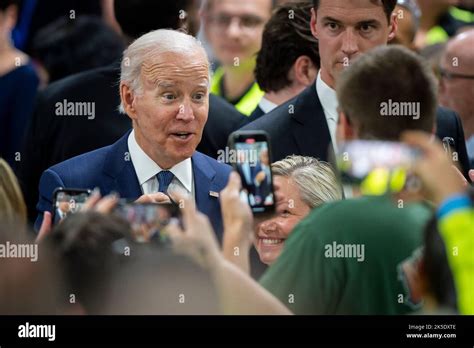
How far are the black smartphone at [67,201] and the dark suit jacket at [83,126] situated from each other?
0.46 m

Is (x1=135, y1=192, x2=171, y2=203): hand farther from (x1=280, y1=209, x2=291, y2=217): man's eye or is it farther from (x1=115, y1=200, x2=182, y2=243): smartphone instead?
(x1=280, y1=209, x2=291, y2=217): man's eye

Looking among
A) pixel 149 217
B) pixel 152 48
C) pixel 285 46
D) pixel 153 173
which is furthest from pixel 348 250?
pixel 285 46

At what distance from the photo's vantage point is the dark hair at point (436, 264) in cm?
388

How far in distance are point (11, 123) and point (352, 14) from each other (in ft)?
4.39

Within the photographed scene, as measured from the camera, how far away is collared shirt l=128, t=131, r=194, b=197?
445 cm

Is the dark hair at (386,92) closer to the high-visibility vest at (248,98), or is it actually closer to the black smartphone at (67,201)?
the black smartphone at (67,201)

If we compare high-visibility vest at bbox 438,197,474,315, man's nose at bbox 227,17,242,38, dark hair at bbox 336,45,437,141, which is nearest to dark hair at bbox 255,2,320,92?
man's nose at bbox 227,17,242,38

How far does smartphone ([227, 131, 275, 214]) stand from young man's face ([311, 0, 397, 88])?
41 cm

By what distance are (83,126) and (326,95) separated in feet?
2.61

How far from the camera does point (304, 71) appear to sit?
5293mm

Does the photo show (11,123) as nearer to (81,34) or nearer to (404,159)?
(81,34)

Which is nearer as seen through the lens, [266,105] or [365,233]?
[365,233]

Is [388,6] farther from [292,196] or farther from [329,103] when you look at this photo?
[292,196]

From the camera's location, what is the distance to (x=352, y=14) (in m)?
4.75
